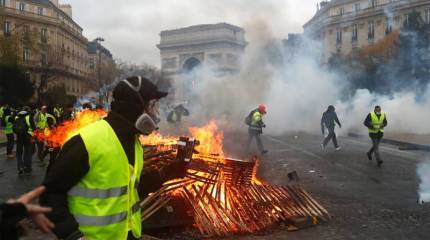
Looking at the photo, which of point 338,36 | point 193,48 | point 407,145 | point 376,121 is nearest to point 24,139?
point 376,121

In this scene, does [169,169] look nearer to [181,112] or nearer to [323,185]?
[323,185]

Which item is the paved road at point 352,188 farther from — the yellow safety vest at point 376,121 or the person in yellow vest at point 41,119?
the person in yellow vest at point 41,119

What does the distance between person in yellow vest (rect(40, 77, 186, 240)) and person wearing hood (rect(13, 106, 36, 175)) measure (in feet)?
29.9

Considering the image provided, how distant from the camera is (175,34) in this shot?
7556cm

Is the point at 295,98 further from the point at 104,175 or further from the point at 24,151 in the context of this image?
the point at 104,175

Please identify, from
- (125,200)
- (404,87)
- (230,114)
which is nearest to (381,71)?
(404,87)

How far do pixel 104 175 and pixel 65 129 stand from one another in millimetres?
9270

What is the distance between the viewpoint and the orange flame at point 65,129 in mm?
10484

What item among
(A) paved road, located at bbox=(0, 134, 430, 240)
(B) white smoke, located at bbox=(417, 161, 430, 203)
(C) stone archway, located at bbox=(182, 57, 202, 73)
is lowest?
(A) paved road, located at bbox=(0, 134, 430, 240)

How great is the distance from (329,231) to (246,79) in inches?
1110

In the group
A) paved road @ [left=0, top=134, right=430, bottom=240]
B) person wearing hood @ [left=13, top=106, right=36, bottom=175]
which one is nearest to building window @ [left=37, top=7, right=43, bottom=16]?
paved road @ [left=0, top=134, right=430, bottom=240]

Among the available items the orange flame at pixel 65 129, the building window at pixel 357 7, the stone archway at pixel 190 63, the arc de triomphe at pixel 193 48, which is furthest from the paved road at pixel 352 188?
the stone archway at pixel 190 63

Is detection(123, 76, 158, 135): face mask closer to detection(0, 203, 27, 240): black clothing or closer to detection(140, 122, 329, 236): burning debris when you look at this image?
detection(0, 203, 27, 240): black clothing

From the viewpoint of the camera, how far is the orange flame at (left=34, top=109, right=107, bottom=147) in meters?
10.5
